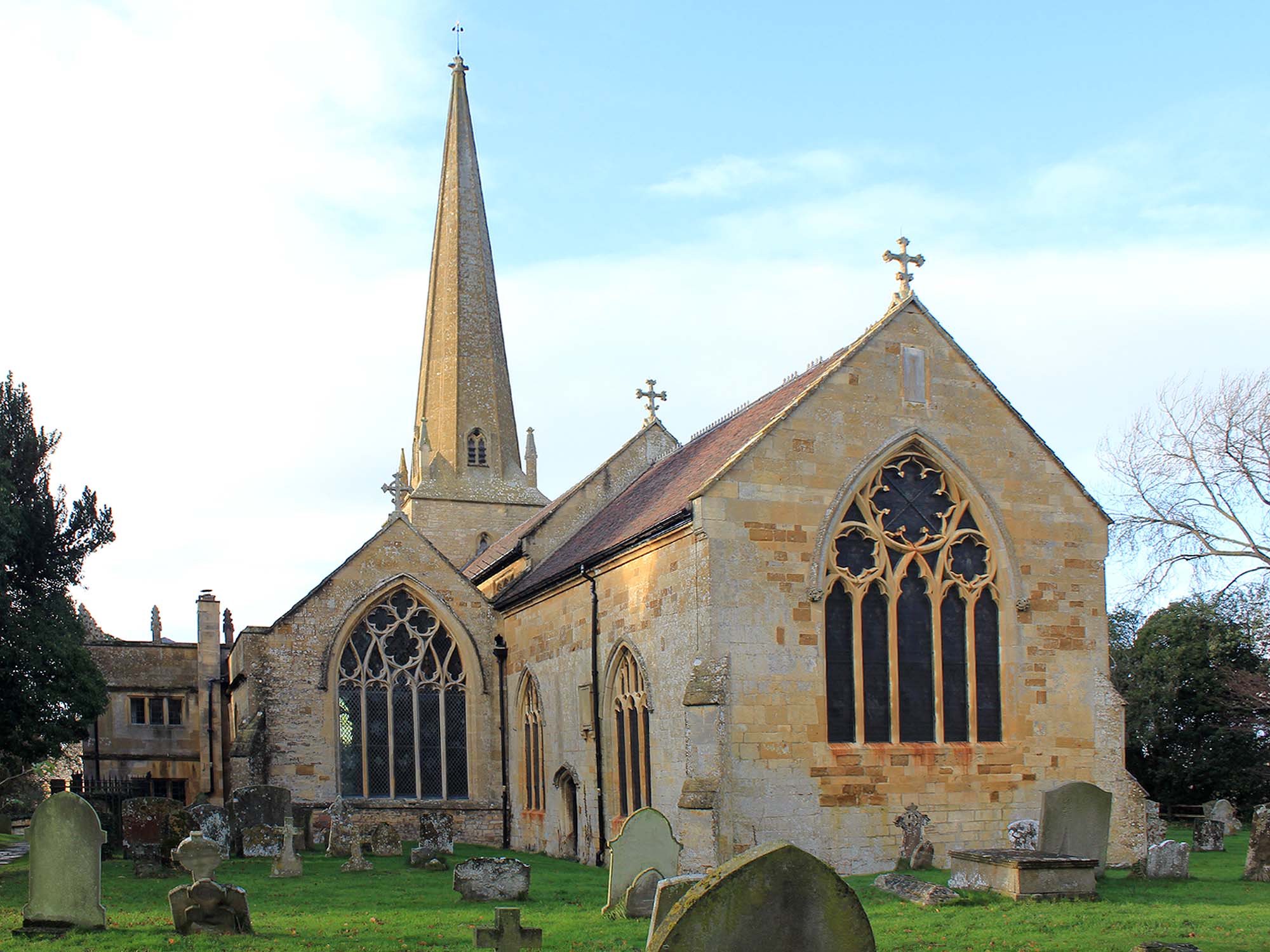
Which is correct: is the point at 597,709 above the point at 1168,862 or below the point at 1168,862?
above

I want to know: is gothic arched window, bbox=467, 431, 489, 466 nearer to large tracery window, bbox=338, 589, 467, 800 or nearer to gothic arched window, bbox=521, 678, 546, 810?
large tracery window, bbox=338, 589, 467, 800

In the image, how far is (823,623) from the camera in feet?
63.4

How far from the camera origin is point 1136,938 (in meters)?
12.1

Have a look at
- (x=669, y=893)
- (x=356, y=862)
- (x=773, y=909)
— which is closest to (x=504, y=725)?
(x=356, y=862)

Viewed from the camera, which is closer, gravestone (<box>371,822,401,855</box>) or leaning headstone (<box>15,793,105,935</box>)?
leaning headstone (<box>15,793,105,935</box>)

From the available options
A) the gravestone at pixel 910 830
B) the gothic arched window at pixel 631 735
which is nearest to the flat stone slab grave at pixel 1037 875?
the gravestone at pixel 910 830

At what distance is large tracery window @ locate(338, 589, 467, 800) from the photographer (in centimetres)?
2573

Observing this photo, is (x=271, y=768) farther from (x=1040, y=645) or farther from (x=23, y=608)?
(x=1040, y=645)

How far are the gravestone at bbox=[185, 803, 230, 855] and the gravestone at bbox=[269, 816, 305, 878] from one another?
1429mm

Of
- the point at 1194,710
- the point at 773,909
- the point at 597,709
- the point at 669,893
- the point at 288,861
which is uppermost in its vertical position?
the point at 773,909

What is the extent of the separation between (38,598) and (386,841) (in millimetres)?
9042

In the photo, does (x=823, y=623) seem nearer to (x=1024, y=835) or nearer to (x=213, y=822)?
(x=1024, y=835)

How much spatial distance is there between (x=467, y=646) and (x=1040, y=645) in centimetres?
1220

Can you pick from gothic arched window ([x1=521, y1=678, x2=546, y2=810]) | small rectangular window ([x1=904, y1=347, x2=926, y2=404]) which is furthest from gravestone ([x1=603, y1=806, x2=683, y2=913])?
gothic arched window ([x1=521, y1=678, x2=546, y2=810])
